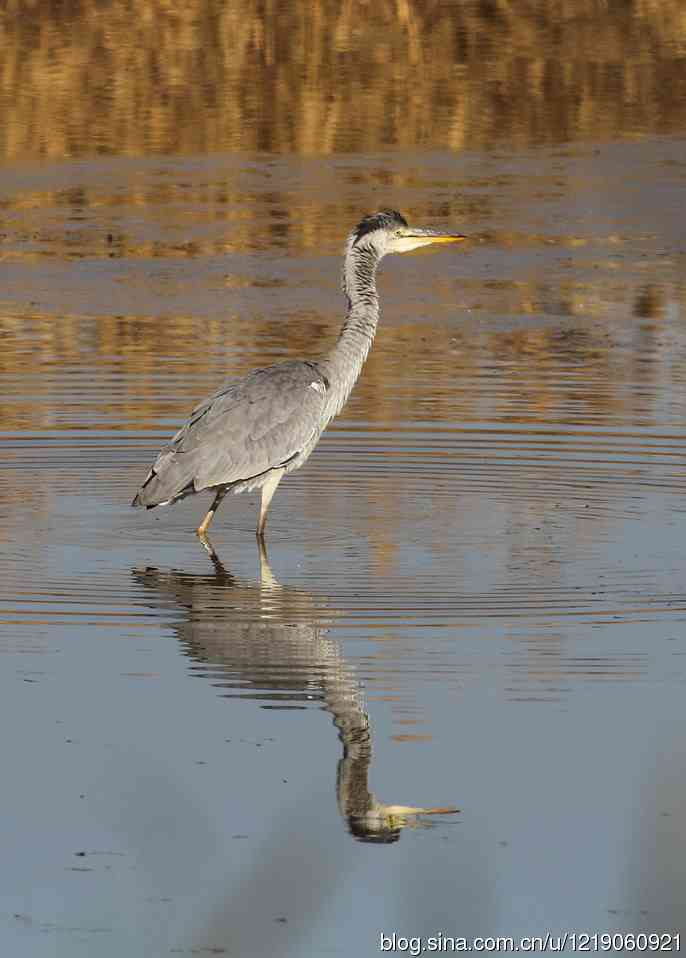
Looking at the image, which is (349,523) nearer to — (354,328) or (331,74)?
(354,328)

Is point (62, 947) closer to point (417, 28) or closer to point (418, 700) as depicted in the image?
point (418, 700)

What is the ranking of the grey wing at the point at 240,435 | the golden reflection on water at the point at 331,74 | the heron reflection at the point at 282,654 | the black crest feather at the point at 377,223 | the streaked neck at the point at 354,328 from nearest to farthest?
the heron reflection at the point at 282,654 < the grey wing at the point at 240,435 < the streaked neck at the point at 354,328 < the black crest feather at the point at 377,223 < the golden reflection on water at the point at 331,74

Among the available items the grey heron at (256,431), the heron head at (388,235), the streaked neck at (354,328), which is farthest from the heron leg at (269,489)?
the heron head at (388,235)

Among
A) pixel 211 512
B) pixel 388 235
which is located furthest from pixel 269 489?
pixel 388 235

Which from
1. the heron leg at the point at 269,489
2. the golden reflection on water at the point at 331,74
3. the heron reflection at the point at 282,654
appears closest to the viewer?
the heron reflection at the point at 282,654

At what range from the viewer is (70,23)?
31719mm

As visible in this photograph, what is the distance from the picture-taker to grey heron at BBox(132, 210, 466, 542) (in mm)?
11414

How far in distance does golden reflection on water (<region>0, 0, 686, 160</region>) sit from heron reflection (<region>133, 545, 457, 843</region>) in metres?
14.8

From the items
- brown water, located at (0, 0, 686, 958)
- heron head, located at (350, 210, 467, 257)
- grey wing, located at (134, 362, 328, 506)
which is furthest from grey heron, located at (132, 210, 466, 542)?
heron head, located at (350, 210, 467, 257)

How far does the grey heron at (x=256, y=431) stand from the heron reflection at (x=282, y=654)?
61 centimetres

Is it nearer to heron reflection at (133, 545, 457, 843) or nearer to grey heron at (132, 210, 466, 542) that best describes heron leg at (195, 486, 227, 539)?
grey heron at (132, 210, 466, 542)

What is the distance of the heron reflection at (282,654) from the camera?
673 cm

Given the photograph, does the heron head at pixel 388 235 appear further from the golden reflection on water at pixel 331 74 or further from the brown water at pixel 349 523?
the golden reflection on water at pixel 331 74

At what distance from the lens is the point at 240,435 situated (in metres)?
11.5
